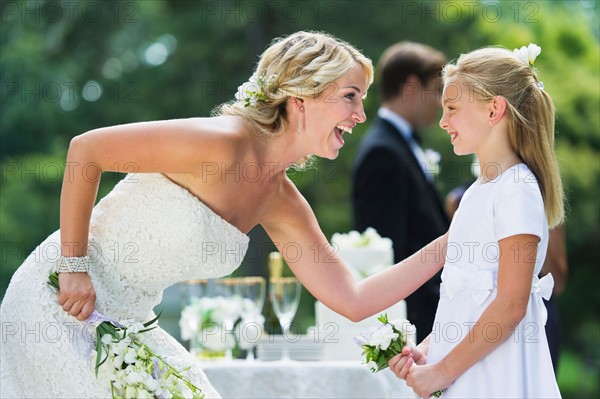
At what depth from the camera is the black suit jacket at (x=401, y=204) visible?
501cm

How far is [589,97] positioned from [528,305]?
12201 mm

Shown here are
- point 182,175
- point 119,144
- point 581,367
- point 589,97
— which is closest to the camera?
point 119,144

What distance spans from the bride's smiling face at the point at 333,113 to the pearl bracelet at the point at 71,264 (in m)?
0.92

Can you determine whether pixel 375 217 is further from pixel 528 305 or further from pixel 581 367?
pixel 581 367

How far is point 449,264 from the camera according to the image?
293 centimetres

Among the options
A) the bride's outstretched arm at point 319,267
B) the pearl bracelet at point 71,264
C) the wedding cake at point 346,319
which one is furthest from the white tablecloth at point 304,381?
the pearl bracelet at point 71,264

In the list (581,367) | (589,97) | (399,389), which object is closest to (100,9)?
(589,97)

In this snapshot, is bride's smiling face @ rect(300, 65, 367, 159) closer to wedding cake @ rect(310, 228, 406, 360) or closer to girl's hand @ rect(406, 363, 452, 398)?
wedding cake @ rect(310, 228, 406, 360)

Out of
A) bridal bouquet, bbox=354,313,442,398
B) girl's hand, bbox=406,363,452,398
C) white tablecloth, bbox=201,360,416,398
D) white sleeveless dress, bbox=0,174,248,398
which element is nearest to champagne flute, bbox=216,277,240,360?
white tablecloth, bbox=201,360,416,398

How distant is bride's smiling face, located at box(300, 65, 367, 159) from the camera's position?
3391mm

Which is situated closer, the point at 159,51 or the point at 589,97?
the point at 589,97

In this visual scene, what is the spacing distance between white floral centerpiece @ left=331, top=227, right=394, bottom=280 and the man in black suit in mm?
880

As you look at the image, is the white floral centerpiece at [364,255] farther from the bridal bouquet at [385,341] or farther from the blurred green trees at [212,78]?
the blurred green trees at [212,78]

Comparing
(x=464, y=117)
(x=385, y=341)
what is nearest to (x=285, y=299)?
(x=385, y=341)
